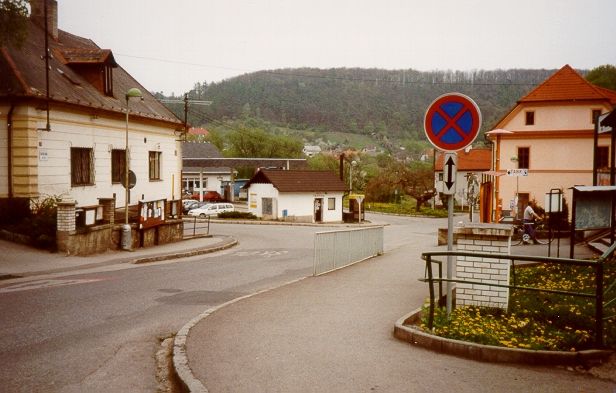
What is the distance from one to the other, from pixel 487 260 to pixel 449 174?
1709 mm

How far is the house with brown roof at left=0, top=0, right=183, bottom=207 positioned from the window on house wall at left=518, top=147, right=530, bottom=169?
2462 centimetres

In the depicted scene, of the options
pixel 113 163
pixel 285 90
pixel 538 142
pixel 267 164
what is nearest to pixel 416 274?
pixel 113 163

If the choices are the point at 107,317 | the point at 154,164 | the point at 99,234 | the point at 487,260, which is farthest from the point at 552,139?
the point at 107,317

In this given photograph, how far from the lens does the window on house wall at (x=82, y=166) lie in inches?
987

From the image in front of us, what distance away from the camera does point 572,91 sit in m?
40.7

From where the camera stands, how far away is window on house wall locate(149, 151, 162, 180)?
1283 inches

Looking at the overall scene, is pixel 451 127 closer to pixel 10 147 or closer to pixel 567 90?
pixel 10 147

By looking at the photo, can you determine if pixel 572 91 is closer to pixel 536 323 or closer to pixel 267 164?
pixel 536 323

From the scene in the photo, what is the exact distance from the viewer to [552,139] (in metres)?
41.4

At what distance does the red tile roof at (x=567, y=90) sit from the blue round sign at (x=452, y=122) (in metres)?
36.9

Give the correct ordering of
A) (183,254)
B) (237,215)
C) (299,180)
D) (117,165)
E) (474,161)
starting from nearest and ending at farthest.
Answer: (183,254)
(117,165)
(237,215)
(299,180)
(474,161)

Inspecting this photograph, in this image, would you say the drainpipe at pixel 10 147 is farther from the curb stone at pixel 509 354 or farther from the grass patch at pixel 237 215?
the grass patch at pixel 237 215

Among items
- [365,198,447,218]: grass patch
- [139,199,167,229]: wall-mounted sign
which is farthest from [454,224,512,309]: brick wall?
[365,198,447,218]: grass patch

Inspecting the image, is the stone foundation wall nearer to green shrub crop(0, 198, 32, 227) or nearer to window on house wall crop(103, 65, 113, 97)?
green shrub crop(0, 198, 32, 227)
